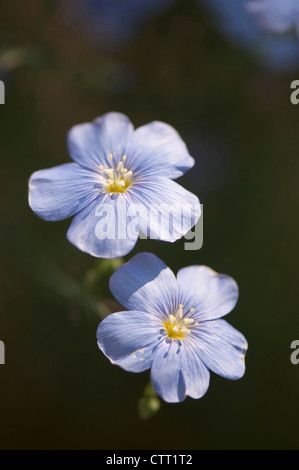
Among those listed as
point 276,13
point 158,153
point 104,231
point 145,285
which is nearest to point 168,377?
point 145,285

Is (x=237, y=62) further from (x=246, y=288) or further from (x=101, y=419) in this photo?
(x=101, y=419)

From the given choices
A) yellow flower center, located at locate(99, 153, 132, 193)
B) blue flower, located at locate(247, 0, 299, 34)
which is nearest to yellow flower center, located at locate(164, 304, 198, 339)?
yellow flower center, located at locate(99, 153, 132, 193)

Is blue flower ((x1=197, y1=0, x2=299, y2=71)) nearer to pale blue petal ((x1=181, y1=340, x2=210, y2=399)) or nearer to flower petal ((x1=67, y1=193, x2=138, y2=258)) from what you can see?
flower petal ((x1=67, y1=193, x2=138, y2=258))

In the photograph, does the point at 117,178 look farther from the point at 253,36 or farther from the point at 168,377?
the point at 253,36
